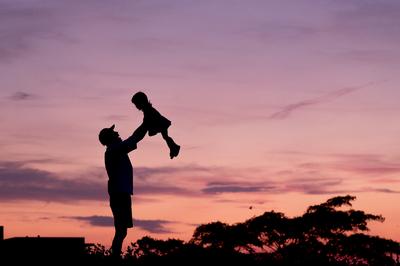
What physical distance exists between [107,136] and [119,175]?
2.53 ft

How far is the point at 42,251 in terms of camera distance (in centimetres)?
1948

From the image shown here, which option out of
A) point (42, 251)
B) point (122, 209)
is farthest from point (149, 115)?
point (42, 251)

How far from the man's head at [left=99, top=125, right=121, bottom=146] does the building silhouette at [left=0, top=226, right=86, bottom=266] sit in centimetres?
457

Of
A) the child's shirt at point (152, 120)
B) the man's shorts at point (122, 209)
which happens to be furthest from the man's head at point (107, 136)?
the man's shorts at point (122, 209)

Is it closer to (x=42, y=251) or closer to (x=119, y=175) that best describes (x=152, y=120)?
(x=119, y=175)

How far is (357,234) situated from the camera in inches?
1642

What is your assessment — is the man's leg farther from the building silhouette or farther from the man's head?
the building silhouette

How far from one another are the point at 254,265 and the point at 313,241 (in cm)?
2284

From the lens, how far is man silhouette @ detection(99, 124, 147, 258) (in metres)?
14.0

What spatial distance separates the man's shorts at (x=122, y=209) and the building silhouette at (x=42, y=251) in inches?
147

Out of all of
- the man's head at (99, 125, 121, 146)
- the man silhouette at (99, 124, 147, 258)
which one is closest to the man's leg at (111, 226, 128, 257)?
the man silhouette at (99, 124, 147, 258)

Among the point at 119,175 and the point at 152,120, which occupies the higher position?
the point at 152,120

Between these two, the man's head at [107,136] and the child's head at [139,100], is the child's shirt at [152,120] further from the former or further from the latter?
the man's head at [107,136]

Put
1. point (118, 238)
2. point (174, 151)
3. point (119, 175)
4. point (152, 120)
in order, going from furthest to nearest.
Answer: point (118, 238) → point (174, 151) → point (119, 175) → point (152, 120)
